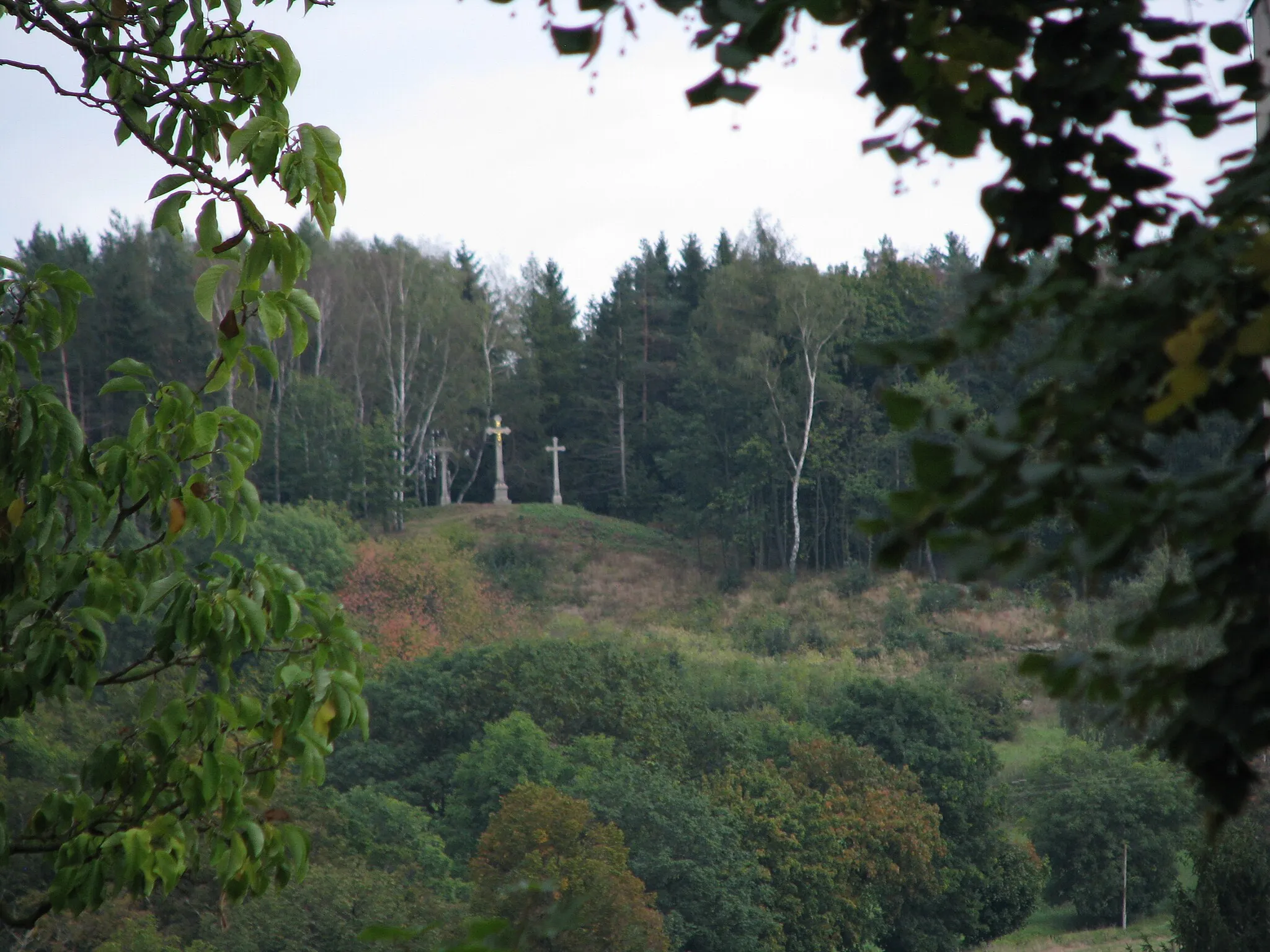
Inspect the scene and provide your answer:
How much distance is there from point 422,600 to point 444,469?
32.9 ft

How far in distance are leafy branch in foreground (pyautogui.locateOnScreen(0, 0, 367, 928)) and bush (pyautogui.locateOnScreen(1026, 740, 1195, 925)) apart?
15.6 m

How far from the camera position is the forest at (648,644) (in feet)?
36.1

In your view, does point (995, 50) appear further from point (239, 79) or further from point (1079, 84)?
point (239, 79)

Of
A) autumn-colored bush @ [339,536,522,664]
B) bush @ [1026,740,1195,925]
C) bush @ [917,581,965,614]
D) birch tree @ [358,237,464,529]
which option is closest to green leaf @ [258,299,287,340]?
bush @ [1026,740,1195,925]

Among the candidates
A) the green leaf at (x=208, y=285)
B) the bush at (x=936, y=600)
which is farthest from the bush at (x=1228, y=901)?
the bush at (x=936, y=600)

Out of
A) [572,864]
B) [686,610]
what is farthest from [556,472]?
[572,864]

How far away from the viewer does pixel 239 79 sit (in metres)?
2.31

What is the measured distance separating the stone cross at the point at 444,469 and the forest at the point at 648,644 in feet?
1.87

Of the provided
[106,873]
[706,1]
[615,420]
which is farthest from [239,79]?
[615,420]

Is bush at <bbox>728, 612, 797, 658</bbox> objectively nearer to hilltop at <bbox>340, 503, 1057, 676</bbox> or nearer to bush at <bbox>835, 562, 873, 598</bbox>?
hilltop at <bbox>340, 503, 1057, 676</bbox>

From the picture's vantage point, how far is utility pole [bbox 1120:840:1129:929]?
15.0 metres

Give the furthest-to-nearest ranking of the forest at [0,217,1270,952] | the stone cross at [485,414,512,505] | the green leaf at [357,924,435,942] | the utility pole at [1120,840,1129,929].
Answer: the stone cross at [485,414,512,505], the utility pole at [1120,840,1129,929], the forest at [0,217,1270,952], the green leaf at [357,924,435,942]

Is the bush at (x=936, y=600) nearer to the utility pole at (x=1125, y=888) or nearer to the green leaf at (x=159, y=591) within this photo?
the utility pole at (x=1125, y=888)

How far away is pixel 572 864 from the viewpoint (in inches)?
454
